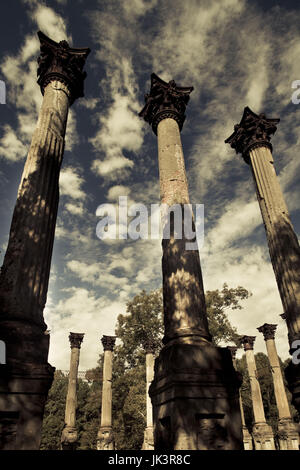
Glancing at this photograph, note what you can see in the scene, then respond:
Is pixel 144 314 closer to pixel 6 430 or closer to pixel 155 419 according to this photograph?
pixel 155 419

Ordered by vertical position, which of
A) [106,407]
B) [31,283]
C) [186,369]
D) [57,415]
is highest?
[57,415]

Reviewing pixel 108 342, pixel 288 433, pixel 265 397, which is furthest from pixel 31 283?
pixel 265 397

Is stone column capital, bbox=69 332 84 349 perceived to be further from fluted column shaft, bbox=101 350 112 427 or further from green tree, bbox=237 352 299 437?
green tree, bbox=237 352 299 437

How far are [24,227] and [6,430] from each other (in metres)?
3.86

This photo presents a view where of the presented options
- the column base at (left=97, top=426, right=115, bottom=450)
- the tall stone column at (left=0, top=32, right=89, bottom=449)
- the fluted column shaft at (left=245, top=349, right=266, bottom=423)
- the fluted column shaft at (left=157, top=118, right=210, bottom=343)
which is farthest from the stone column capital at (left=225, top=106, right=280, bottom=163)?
the column base at (left=97, top=426, right=115, bottom=450)

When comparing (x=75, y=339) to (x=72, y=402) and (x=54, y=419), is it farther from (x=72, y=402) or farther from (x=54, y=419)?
(x=54, y=419)

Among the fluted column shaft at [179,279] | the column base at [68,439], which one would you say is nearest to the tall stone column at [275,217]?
the fluted column shaft at [179,279]

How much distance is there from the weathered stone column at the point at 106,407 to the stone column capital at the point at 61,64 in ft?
72.0

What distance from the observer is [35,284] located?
647cm

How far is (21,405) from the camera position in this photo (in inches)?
206

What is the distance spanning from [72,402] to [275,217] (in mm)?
20995

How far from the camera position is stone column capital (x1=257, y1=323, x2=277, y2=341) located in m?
26.7

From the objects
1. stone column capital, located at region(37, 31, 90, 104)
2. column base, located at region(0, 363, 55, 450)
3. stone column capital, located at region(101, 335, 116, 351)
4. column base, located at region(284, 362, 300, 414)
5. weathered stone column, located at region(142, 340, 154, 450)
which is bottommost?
column base, located at region(0, 363, 55, 450)

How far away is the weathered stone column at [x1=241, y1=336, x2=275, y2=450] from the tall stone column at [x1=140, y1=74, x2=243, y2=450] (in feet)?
72.9
